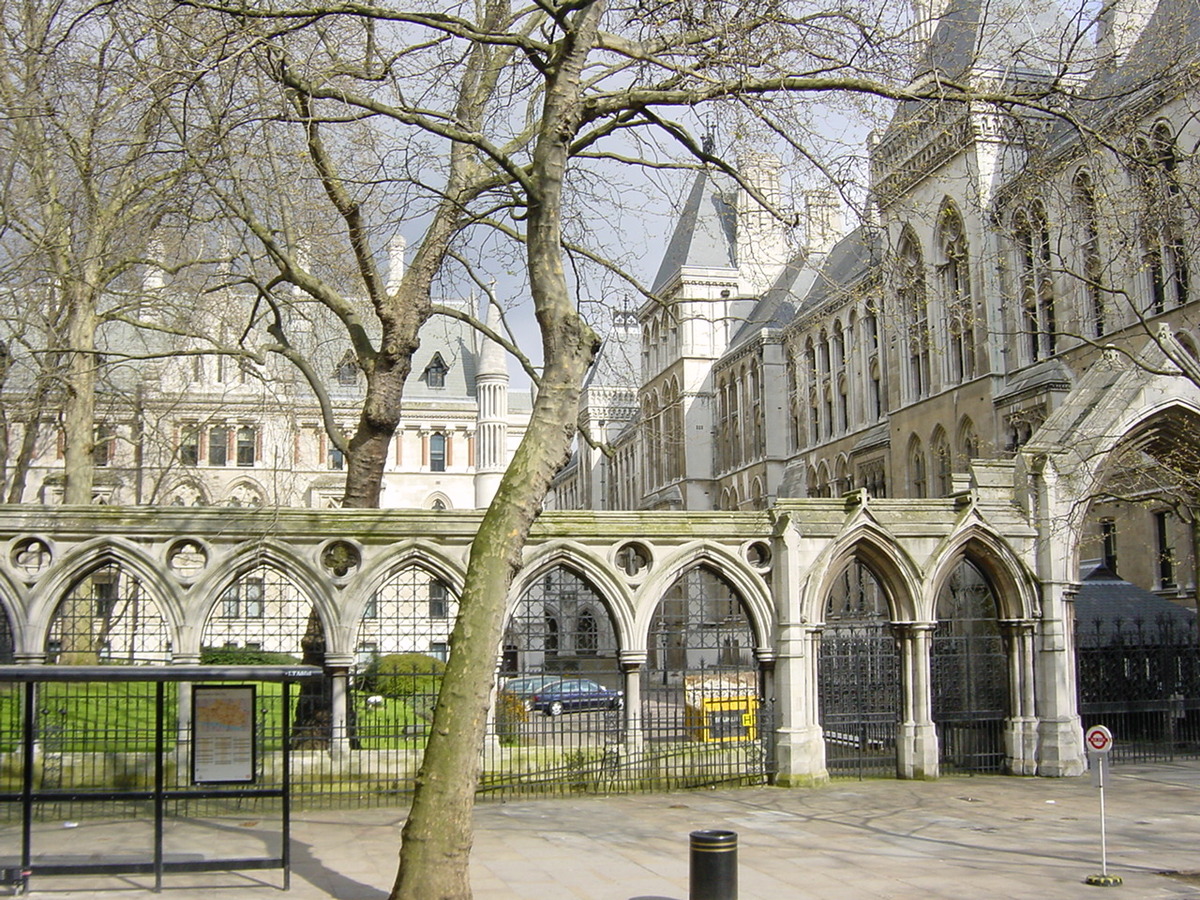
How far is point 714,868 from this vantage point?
8961 mm

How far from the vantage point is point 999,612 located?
18562 millimetres

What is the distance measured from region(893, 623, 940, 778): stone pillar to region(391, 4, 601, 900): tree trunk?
9701 mm

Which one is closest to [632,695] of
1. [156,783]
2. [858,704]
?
[858,704]

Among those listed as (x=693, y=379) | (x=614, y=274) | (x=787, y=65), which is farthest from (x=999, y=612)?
(x=693, y=379)

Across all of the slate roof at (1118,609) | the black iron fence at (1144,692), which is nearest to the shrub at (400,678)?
the black iron fence at (1144,692)

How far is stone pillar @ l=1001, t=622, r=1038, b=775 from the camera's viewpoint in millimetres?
17938

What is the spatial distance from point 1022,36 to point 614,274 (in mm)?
29346

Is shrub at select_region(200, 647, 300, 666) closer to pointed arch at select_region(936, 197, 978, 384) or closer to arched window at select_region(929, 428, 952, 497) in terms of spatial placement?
pointed arch at select_region(936, 197, 978, 384)

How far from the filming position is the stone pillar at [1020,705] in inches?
706

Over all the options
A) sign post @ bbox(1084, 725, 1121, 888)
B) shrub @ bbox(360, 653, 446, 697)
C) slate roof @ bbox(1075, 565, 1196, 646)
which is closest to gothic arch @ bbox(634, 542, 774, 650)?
shrub @ bbox(360, 653, 446, 697)

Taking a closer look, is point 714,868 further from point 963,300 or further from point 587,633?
point 963,300

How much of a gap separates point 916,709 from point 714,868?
9.54 metres

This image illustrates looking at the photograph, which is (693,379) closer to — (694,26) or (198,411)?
(198,411)

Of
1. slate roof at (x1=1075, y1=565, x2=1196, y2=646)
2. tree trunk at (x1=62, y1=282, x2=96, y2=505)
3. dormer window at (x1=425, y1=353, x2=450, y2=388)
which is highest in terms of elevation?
dormer window at (x1=425, y1=353, x2=450, y2=388)
